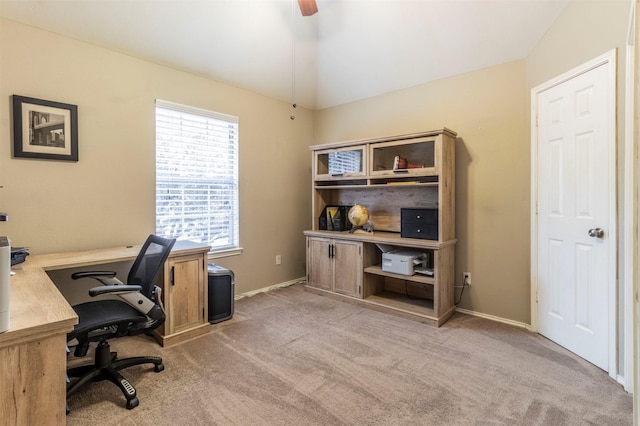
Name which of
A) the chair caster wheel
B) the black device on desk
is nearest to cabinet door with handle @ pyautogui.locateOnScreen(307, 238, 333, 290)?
the chair caster wheel

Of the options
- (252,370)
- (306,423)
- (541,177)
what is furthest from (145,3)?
(541,177)

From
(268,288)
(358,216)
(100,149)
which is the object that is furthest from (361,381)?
(100,149)

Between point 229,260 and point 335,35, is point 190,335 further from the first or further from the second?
point 335,35

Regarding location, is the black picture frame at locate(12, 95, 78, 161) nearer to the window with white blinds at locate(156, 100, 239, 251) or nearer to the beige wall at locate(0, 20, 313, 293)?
the beige wall at locate(0, 20, 313, 293)

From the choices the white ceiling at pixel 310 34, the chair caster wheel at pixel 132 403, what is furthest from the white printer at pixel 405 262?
the chair caster wheel at pixel 132 403

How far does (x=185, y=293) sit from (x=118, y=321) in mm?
873

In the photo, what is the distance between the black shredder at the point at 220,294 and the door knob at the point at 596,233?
299 cm

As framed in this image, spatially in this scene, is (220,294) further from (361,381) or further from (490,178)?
(490,178)

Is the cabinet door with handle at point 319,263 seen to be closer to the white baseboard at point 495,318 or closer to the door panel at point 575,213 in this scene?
the white baseboard at point 495,318

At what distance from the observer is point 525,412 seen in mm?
1805

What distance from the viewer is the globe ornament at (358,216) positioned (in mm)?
3846

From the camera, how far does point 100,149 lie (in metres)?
2.79

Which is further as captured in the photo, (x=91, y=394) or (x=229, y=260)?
(x=229, y=260)

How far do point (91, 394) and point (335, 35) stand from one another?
3789 mm
